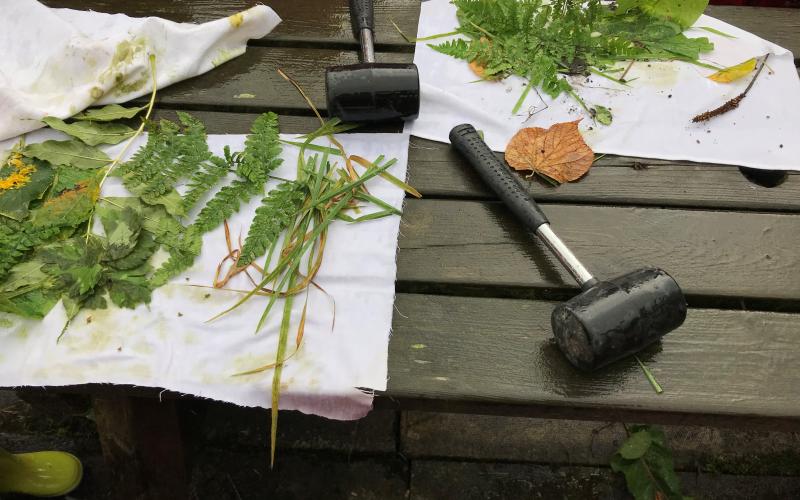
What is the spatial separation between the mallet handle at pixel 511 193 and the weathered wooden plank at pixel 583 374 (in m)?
0.12

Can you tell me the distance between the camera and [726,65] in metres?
1.78

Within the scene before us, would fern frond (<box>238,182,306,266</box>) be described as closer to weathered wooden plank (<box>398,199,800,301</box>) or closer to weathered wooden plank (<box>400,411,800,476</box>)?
weathered wooden plank (<box>398,199,800,301</box>)

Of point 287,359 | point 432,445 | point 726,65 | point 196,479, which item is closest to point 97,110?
point 287,359

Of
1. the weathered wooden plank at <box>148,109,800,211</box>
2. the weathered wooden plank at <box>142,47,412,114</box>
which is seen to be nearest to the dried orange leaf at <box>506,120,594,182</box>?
the weathered wooden plank at <box>148,109,800,211</box>

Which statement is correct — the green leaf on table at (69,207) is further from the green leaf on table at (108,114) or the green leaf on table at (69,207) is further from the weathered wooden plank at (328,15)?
the weathered wooden plank at (328,15)

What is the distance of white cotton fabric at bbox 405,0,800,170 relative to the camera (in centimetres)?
160

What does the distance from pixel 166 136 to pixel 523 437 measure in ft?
5.05

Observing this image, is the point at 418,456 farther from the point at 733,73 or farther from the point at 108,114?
the point at 733,73

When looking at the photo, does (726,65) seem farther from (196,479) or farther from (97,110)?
(196,479)

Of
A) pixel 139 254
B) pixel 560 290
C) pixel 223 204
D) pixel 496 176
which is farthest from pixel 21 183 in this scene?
pixel 560 290

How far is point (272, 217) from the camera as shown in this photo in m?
1.46

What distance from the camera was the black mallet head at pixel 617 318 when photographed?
1158mm

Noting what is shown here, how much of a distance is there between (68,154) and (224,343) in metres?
0.77

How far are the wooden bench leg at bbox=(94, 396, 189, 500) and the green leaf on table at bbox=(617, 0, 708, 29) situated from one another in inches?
71.6
